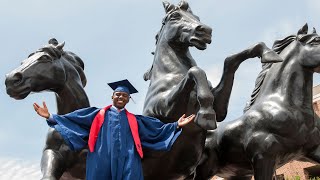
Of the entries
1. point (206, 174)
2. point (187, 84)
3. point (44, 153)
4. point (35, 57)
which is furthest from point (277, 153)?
point (35, 57)

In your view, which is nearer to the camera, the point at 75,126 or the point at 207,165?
the point at 75,126

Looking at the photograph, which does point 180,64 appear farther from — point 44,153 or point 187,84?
point 44,153

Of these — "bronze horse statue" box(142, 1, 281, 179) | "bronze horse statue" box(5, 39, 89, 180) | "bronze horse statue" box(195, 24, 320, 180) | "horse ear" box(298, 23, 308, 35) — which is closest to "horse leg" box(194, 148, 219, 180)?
"bronze horse statue" box(195, 24, 320, 180)

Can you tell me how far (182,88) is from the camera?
184 inches

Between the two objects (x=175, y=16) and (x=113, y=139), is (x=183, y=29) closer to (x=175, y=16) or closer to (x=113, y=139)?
(x=175, y=16)

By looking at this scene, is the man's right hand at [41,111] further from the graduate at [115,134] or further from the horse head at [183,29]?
A: the horse head at [183,29]

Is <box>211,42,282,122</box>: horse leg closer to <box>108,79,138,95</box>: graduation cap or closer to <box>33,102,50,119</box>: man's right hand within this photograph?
<box>108,79,138,95</box>: graduation cap

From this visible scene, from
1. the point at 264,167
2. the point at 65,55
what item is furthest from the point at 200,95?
the point at 65,55

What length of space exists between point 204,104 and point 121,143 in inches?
35.0

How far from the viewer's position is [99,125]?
4676 millimetres

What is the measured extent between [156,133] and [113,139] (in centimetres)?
45

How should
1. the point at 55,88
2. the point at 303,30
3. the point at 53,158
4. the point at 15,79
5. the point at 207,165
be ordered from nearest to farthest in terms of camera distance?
1. the point at 53,158
2. the point at 15,79
3. the point at 55,88
4. the point at 207,165
5. the point at 303,30

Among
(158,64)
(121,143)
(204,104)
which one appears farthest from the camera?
(158,64)

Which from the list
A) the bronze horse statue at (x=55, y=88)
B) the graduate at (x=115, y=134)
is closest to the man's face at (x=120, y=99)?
the graduate at (x=115, y=134)
